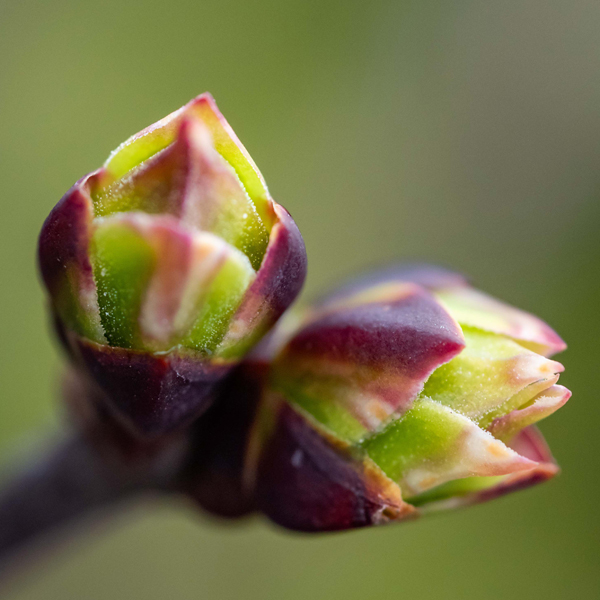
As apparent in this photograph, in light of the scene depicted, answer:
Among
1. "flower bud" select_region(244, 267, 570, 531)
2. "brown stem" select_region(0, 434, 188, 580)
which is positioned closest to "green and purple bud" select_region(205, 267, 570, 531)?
"flower bud" select_region(244, 267, 570, 531)

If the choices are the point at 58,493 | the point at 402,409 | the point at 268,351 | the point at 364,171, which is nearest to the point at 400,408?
the point at 402,409

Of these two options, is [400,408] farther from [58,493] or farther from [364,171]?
[364,171]

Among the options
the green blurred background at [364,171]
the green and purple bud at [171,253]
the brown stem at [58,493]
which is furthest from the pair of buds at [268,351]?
the green blurred background at [364,171]

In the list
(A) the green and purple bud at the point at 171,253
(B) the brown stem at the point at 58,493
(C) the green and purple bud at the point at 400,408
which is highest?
(A) the green and purple bud at the point at 171,253

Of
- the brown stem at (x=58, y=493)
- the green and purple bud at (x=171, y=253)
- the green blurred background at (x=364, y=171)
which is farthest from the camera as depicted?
the green blurred background at (x=364, y=171)

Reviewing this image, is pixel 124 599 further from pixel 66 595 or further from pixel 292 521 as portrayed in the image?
pixel 292 521

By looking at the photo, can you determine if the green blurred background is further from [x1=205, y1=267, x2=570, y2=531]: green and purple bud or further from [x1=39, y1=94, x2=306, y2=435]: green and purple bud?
[x1=39, y1=94, x2=306, y2=435]: green and purple bud

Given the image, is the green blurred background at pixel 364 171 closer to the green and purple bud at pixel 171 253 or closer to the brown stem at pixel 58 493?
the brown stem at pixel 58 493
